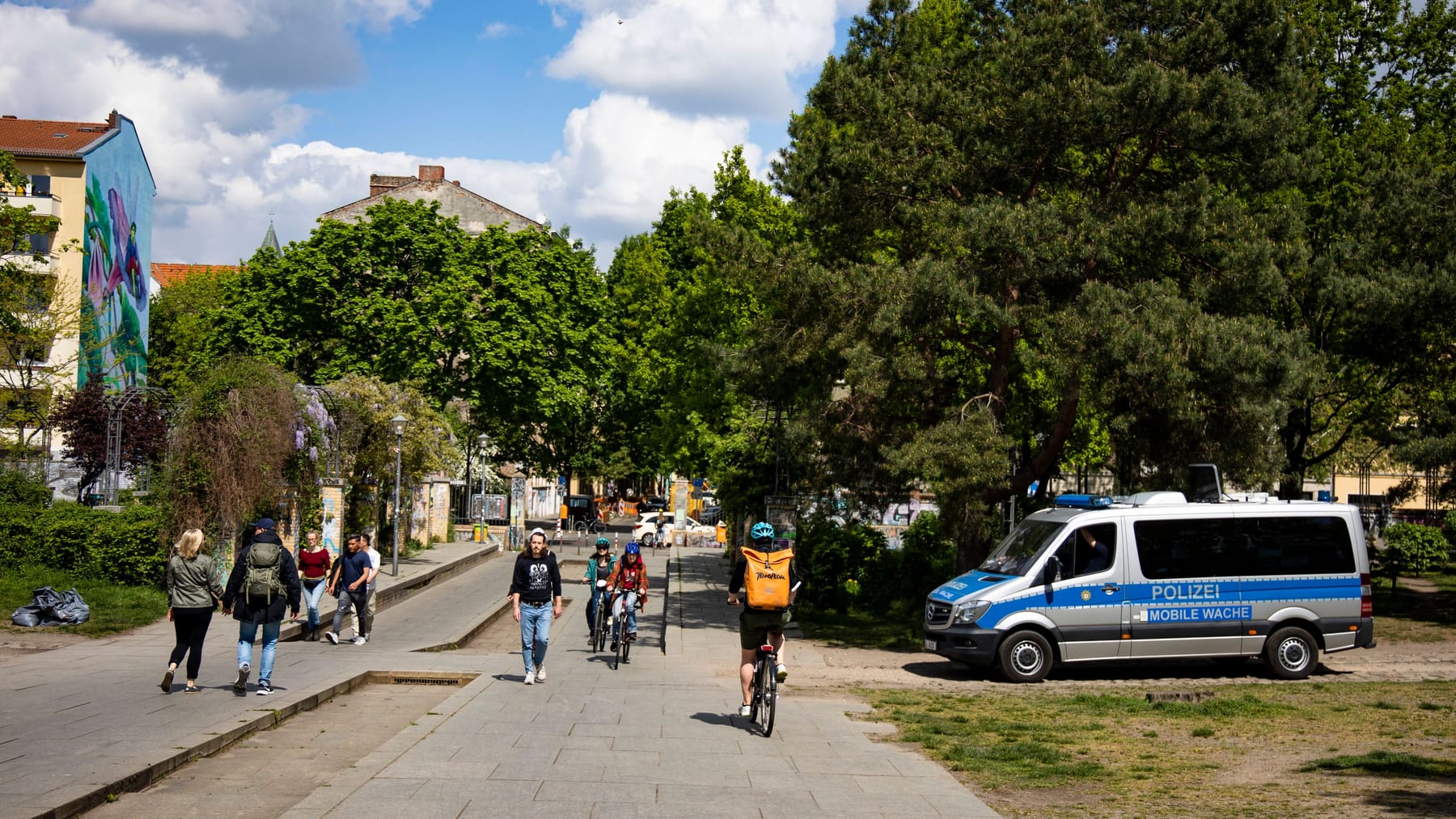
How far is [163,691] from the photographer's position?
1170 cm

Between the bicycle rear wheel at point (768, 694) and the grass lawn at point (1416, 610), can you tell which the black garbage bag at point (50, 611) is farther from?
the grass lawn at point (1416, 610)

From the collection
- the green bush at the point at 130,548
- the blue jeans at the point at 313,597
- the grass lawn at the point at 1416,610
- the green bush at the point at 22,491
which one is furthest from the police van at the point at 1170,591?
the green bush at the point at 22,491

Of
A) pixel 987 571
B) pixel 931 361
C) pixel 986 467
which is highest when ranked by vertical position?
pixel 931 361

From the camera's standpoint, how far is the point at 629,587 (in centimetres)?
1775

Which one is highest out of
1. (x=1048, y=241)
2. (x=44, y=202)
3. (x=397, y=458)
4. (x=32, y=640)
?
(x=44, y=202)

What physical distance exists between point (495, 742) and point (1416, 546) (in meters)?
29.4

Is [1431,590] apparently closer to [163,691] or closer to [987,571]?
[987,571]

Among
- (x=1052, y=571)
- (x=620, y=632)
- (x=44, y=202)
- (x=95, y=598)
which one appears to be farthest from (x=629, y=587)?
(x=44, y=202)

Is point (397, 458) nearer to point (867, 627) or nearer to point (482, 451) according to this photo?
point (867, 627)

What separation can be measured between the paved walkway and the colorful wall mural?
3565 cm

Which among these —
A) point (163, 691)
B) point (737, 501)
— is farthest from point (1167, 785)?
point (737, 501)

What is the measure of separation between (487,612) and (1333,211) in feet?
63.2

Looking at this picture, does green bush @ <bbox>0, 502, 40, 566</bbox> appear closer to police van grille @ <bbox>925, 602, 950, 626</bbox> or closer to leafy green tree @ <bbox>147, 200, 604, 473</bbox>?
police van grille @ <bbox>925, 602, 950, 626</bbox>

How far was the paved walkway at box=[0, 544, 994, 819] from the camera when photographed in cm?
734
